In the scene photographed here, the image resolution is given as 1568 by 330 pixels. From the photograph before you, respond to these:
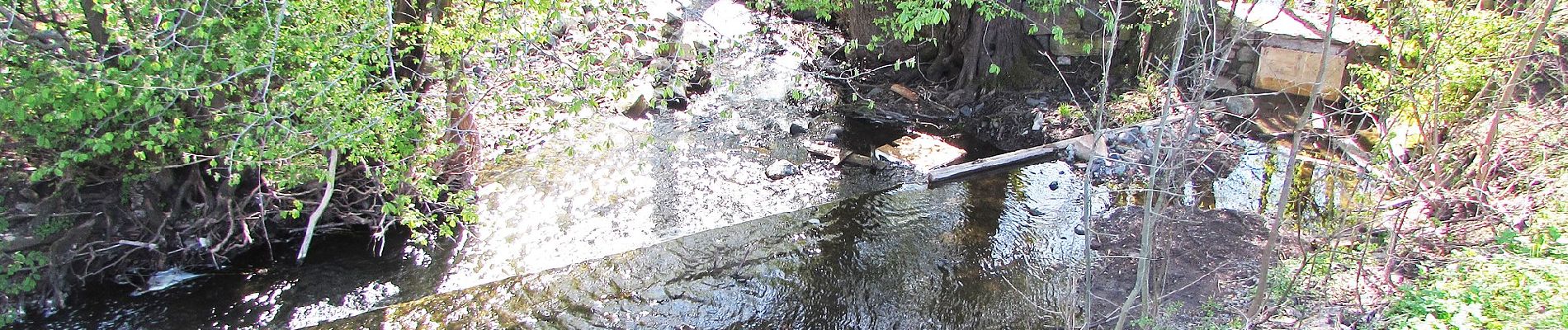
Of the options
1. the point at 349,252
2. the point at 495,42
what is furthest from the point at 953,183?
the point at 349,252

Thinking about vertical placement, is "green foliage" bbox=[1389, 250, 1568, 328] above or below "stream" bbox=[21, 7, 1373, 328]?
above

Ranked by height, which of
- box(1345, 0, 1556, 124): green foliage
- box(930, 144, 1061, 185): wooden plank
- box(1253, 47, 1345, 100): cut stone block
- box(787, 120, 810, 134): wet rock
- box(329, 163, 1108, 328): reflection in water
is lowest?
box(329, 163, 1108, 328): reflection in water

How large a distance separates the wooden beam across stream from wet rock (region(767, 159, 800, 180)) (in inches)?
66.0

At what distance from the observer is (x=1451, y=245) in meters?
7.04

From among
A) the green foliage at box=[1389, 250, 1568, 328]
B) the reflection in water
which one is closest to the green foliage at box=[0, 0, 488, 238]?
the reflection in water

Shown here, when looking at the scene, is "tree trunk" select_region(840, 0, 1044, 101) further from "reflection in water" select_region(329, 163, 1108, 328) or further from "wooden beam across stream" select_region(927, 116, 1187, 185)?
"reflection in water" select_region(329, 163, 1108, 328)

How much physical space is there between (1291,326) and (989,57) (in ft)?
22.4

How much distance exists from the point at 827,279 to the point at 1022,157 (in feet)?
13.0

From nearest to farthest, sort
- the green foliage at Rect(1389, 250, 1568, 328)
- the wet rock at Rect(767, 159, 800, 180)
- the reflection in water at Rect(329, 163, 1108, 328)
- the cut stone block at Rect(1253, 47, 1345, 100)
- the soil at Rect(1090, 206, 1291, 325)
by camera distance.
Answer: the green foliage at Rect(1389, 250, 1568, 328) → the soil at Rect(1090, 206, 1291, 325) → the reflection in water at Rect(329, 163, 1108, 328) → the wet rock at Rect(767, 159, 800, 180) → the cut stone block at Rect(1253, 47, 1345, 100)

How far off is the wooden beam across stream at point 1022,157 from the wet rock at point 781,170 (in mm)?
1675

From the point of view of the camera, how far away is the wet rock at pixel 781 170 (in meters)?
10.4

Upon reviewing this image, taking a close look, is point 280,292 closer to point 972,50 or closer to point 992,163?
point 992,163

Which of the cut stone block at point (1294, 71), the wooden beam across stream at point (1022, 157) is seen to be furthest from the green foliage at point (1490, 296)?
the cut stone block at point (1294, 71)

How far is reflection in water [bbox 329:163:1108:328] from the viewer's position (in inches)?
296
